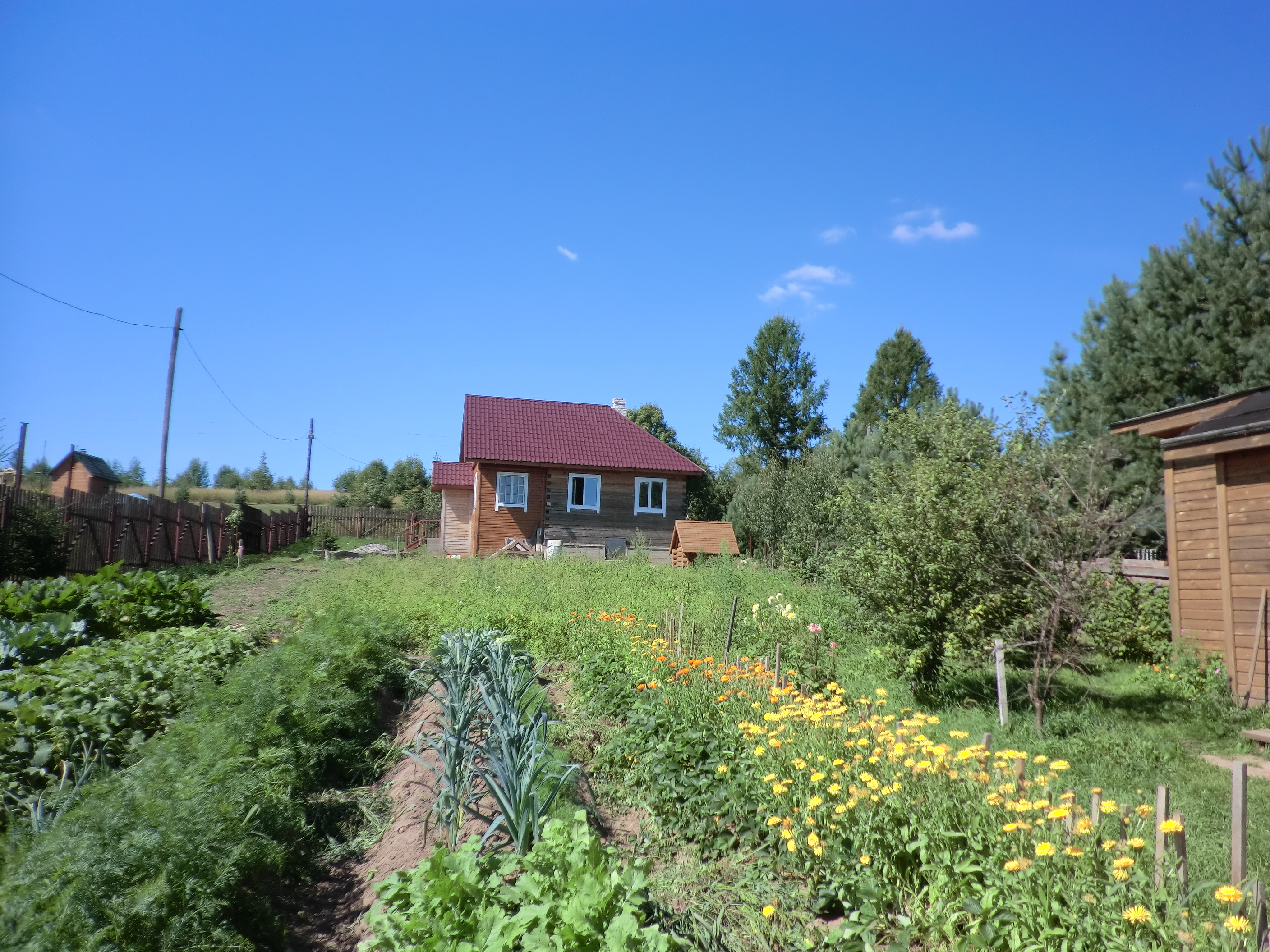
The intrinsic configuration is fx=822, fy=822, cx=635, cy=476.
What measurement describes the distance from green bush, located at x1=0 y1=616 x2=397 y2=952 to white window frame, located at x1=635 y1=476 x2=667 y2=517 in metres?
21.5

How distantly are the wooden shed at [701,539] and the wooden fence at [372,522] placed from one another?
17611 mm

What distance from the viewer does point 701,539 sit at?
2094 cm

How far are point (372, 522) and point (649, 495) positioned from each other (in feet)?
52.5

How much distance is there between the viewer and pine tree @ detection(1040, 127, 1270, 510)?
1580 cm

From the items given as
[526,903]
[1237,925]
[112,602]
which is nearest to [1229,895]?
[1237,925]

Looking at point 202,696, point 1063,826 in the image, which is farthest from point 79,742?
point 1063,826

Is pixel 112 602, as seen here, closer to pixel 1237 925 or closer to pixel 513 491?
pixel 1237 925

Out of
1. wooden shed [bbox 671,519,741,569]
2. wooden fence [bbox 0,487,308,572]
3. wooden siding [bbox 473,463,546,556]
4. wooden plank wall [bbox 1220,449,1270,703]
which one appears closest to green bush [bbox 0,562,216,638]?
wooden fence [bbox 0,487,308,572]

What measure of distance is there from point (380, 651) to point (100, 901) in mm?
4590

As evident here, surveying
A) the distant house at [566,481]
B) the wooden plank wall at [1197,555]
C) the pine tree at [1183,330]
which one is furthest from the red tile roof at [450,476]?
the wooden plank wall at [1197,555]

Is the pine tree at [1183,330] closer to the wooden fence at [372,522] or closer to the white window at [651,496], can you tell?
the white window at [651,496]

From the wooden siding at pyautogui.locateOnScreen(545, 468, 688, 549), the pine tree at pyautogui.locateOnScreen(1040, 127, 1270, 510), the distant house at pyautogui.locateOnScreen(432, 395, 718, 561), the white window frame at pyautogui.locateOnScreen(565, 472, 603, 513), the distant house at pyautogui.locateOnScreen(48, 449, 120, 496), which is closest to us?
the pine tree at pyautogui.locateOnScreen(1040, 127, 1270, 510)

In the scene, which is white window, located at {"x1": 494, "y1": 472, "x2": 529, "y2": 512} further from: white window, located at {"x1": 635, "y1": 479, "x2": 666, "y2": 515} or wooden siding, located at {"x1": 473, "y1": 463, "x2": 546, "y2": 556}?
white window, located at {"x1": 635, "y1": 479, "x2": 666, "y2": 515}

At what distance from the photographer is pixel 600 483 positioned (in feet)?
87.1
